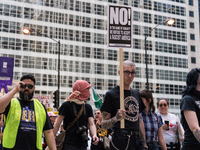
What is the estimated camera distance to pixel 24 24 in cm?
5266

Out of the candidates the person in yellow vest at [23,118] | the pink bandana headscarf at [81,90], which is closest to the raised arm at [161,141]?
the pink bandana headscarf at [81,90]

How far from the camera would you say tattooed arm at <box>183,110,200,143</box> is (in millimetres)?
3965

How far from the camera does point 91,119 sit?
5.98 meters

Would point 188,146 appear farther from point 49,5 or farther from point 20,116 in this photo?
point 49,5

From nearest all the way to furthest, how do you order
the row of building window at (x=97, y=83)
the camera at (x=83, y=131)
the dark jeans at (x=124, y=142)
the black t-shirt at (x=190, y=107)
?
the black t-shirt at (x=190, y=107) < the dark jeans at (x=124, y=142) < the camera at (x=83, y=131) < the row of building window at (x=97, y=83)

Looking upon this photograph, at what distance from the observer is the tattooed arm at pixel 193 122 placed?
3.96 m

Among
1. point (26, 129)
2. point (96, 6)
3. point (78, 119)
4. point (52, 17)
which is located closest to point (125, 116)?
point (78, 119)


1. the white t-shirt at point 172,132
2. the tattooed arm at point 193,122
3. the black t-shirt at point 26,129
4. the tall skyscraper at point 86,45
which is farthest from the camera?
the tall skyscraper at point 86,45

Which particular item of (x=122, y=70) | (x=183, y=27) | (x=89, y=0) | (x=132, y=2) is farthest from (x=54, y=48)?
(x=122, y=70)

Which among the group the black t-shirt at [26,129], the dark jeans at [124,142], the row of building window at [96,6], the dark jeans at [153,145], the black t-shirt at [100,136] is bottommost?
the black t-shirt at [100,136]

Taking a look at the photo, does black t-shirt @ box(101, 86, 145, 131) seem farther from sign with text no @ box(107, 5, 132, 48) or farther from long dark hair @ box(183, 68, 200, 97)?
long dark hair @ box(183, 68, 200, 97)

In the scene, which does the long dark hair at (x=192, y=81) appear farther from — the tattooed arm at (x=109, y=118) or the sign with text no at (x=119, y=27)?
the sign with text no at (x=119, y=27)

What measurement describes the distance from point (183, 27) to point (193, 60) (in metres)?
7.09

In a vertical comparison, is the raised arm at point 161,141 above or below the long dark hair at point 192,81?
below
